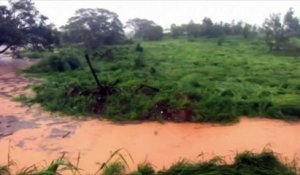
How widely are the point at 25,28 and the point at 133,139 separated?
1278 cm

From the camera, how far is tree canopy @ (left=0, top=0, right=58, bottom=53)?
17.8 m

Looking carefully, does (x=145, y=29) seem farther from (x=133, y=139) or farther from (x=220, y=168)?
(x=220, y=168)

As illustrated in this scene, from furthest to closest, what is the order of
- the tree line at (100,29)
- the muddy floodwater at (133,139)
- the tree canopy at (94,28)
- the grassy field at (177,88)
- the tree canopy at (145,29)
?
the tree canopy at (145,29), the tree canopy at (94,28), the tree line at (100,29), the grassy field at (177,88), the muddy floodwater at (133,139)

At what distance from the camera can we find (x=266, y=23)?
23.2 meters

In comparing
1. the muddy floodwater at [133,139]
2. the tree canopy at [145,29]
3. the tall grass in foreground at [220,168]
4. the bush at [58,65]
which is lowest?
the muddy floodwater at [133,139]

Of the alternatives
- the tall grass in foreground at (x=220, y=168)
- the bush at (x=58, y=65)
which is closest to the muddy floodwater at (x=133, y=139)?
the tall grass in foreground at (x=220, y=168)

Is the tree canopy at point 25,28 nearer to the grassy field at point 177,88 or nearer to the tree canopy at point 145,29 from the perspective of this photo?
the grassy field at point 177,88

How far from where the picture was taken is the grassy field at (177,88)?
→ 31.6 ft

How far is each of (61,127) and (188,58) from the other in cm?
1003

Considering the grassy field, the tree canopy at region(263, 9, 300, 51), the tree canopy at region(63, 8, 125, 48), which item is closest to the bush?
the grassy field

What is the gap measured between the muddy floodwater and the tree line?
953 cm

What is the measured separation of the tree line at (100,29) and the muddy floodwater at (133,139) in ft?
31.3

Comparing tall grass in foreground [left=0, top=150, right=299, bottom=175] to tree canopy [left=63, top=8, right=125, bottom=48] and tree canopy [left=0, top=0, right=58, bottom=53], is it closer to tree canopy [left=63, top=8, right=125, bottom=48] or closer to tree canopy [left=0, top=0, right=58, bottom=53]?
tree canopy [left=0, top=0, right=58, bottom=53]

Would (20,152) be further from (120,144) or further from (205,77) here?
(205,77)
